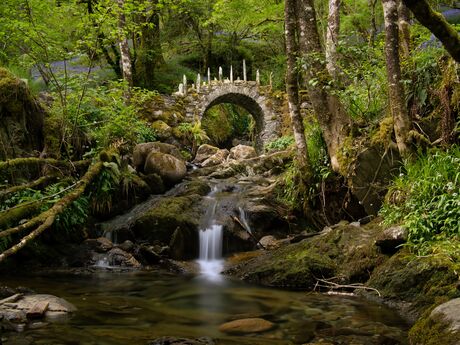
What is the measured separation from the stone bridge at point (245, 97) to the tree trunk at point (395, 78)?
13.3 m

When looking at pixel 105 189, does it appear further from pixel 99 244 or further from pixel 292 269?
pixel 292 269

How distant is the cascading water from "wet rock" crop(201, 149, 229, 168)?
19.3 feet

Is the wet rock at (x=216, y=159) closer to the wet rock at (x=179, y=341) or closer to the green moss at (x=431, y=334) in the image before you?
the wet rock at (x=179, y=341)

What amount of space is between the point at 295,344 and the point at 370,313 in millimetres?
1446

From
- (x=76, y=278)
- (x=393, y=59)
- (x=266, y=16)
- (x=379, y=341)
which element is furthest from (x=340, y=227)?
(x=266, y=16)

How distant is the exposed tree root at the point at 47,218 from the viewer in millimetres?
4604

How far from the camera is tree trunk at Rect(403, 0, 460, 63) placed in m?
2.41

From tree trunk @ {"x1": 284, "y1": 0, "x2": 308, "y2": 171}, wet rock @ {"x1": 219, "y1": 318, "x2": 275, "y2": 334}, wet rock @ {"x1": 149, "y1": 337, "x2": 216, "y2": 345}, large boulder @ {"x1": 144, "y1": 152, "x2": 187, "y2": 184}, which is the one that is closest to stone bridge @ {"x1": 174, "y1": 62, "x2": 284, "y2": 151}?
large boulder @ {"x1": 144, "y1": 152, "x2": 187, "y2": 184}

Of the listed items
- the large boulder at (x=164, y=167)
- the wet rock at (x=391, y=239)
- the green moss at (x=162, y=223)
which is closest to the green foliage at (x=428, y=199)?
the wet rock at (x=391, y=239)

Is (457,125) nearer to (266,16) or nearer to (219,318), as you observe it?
(219,318)

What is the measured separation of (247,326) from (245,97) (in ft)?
57.4

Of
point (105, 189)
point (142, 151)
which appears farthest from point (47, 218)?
point (142, 151)

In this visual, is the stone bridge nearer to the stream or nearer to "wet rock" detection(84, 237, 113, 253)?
"wet rock" detection(84, 237, 113, 253)

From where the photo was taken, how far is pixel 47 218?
553 centimetres
